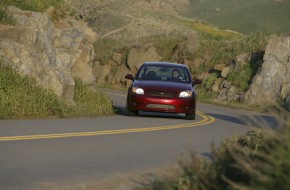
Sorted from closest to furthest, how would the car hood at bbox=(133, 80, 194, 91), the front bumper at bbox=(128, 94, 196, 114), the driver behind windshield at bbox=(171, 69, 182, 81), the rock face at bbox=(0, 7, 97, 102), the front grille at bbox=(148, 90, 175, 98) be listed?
the rock face at bbox=(0, 7, 97, 102) < the front bumper at bbox=(128, 94, 196, 114) < the front grille at bbox=(148, 90, 175, 98) < the car hood at bbox=(133, 80, 194, 91) < the driver behind windshield at bbox=(171, 69, 182, 81)

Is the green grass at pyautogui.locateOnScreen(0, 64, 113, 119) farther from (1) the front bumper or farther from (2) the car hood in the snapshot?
(2) the car hood

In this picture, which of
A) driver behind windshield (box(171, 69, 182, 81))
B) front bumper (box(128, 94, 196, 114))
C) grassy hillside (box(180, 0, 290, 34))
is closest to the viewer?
front bumper (box(128, 94, 196, 114))

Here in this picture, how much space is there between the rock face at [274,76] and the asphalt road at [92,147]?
17216 millimetres

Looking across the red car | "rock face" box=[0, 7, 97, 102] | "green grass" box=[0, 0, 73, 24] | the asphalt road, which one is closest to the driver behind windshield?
the red car

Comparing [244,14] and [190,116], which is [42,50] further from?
[244,14]

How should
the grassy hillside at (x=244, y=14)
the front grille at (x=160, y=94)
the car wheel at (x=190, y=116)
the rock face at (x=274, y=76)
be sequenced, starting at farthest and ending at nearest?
the grassy hillside at (x=244, y=14), the rock face at (x=274, y=76), the car wheel at (x=190, y=116), the front grille at (x=160, y=94)

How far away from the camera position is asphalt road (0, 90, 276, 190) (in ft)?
34.5

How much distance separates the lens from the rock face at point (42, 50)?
72.5ft

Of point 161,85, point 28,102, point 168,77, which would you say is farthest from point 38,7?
point 28,102

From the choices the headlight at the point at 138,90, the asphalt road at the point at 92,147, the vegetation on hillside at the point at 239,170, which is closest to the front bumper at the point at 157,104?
the headlight at the point at 138,90

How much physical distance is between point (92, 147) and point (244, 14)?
103 meters

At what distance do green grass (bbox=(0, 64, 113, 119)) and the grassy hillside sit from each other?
8225 centimetres

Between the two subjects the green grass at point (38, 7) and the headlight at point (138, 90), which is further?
the green grass at point (38, 7)

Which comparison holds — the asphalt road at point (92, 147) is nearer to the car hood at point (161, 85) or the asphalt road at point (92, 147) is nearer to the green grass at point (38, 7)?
the car hood at point (161, 85)
